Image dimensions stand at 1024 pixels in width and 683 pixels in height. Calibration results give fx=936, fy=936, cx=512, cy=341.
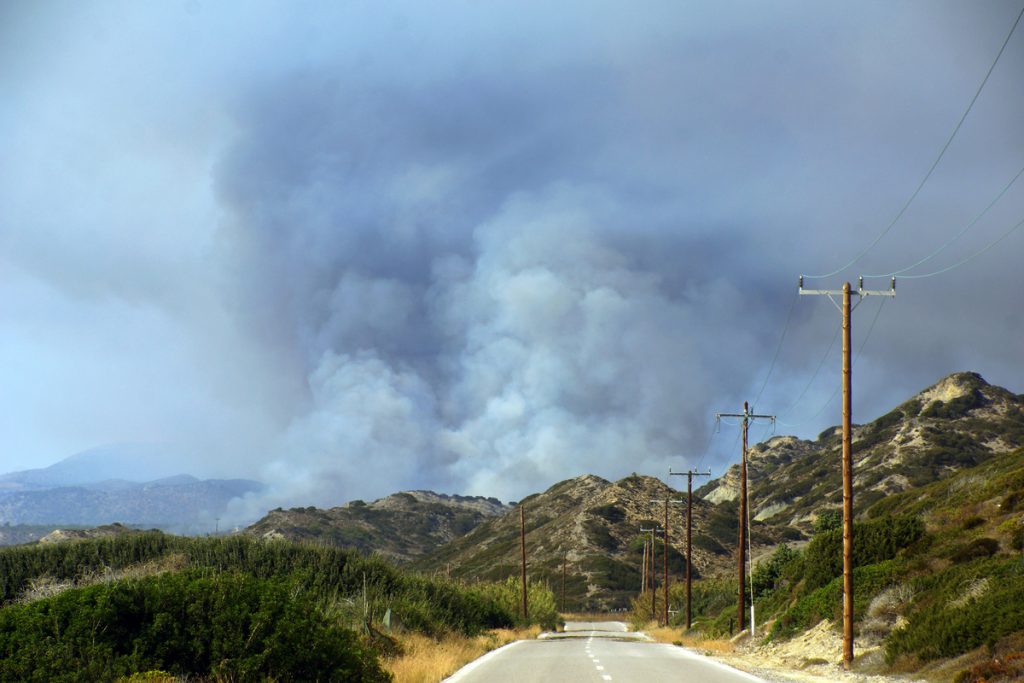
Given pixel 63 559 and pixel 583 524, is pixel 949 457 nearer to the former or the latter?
pixel 583 524

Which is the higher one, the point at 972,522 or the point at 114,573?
the point at 972,522

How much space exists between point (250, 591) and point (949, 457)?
174345 mm

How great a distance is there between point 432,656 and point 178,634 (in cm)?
1240

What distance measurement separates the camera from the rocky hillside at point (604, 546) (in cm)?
13812

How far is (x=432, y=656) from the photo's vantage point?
991 inches

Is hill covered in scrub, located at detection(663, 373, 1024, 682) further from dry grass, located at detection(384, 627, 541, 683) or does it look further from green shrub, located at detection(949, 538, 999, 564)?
dry grass, located at detection(384, 627, 541, 683)

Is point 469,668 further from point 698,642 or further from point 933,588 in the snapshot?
point 698,642

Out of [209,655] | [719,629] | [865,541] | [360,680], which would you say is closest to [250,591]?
[209,655]

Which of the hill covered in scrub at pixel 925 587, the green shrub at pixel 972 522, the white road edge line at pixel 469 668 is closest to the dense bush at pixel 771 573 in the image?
the hill covered in scrub at pixel 925 587

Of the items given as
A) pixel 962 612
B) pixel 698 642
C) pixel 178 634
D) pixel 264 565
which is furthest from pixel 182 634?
pixel 698 642

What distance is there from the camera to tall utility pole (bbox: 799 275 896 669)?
26.0m

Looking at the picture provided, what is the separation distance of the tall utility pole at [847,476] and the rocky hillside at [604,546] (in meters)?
100

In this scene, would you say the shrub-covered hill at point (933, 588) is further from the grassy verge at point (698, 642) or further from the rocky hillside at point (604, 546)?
the rocky hillside at point (604, 546)

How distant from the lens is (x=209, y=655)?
45.1 feet
